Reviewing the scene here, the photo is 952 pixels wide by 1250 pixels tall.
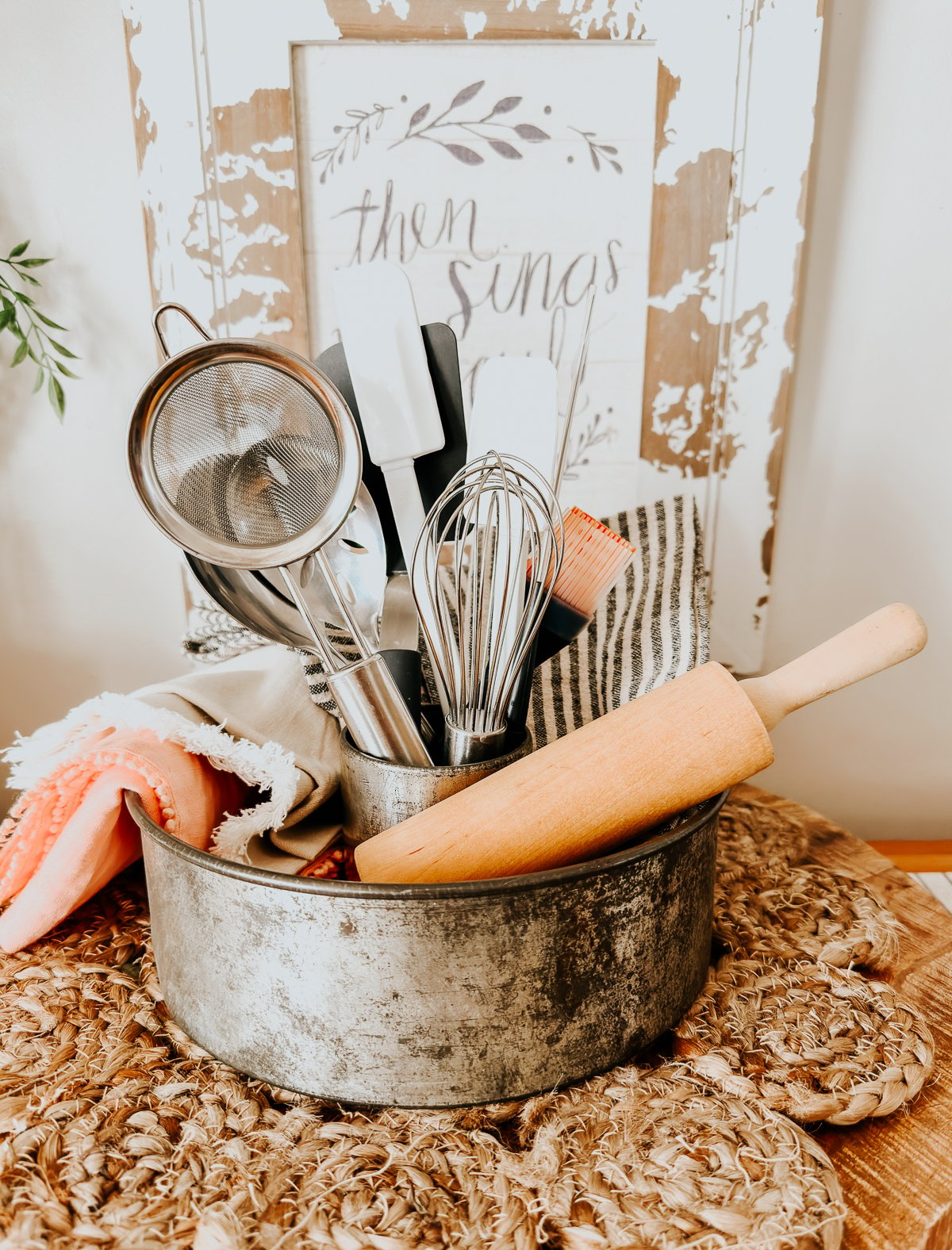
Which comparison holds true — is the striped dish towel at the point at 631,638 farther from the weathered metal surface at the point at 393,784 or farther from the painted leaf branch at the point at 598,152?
the painted leaf branch at the point at 598,152

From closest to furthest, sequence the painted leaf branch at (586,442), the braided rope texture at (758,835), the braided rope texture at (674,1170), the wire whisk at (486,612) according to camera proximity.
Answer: the braided rope texture at (674,1170), the wire whisk at (486,612), the braided rope texture at (758,835), the painted leaf branch at (586,442)

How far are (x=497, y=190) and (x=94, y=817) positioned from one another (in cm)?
46

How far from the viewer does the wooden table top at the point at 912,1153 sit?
1.01 feet


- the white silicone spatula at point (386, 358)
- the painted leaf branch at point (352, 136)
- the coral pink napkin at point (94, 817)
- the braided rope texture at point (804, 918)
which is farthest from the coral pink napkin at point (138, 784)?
the painted leaf branch at point (352, 136)

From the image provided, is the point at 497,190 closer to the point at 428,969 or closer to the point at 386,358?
the point at 386,358

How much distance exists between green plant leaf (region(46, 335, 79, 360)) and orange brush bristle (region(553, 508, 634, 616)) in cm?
40

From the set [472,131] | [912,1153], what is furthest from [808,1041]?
[472,131]

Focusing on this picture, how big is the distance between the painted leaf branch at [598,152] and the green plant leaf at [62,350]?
375 millimetres

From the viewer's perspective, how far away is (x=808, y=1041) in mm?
372

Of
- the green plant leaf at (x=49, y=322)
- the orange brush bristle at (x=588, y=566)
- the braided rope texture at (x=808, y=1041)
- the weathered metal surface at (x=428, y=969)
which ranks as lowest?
the braided rope texture at (x=808, y=1041)

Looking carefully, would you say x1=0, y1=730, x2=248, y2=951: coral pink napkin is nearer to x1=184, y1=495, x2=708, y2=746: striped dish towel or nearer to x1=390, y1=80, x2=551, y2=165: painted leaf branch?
x1=184, y1=495, x2=708, y2=746: striped dish towel

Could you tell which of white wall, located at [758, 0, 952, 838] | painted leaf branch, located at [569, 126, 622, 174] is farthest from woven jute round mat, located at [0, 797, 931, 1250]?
painted leaf branch, located at [569, 126, 622, 174]

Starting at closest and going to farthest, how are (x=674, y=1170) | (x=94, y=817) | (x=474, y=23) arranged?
1. (x=674, y=1170)
2. (x=94, y=817)
3. (x=474, y=23)

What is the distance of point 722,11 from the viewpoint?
1.80 feet
